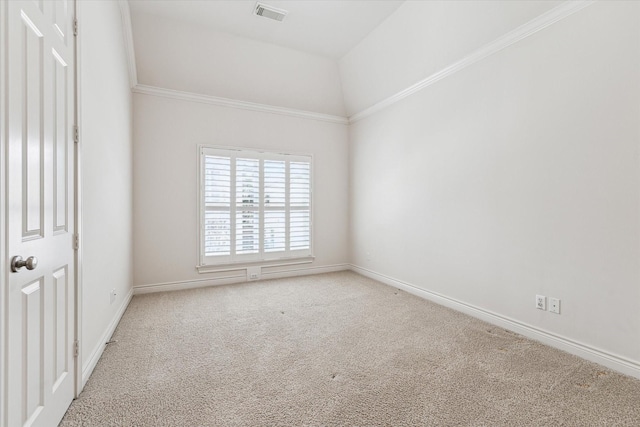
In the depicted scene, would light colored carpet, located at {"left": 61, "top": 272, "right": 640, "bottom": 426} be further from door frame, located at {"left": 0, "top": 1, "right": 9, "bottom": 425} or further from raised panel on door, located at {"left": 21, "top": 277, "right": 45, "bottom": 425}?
door frame, located at {"left": 0, "top": 1, "right": 9, "bottom": 425}

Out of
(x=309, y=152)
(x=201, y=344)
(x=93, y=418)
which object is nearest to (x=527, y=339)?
(x=201, y=344)

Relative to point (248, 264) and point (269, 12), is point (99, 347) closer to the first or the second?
point (248, 264)

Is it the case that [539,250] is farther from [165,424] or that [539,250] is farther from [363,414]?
[165,424]

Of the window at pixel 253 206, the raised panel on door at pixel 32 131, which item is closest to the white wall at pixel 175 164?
the window at pixel 253 206

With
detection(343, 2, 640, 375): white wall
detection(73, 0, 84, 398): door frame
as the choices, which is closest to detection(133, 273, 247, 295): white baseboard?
detection(73, 0, 84, 398): door frame

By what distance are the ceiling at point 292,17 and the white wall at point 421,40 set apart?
202 millimetres

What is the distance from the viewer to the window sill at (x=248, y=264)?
4320 mm

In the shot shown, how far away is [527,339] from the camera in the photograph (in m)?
2.61

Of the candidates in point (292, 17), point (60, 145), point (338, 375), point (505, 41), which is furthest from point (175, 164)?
point (505, 41)

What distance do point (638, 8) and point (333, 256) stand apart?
4.27 m

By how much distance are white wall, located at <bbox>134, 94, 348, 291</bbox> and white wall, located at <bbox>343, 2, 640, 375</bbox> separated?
6.23 feet

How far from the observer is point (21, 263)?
1.18 meters

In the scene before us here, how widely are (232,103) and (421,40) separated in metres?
2.61

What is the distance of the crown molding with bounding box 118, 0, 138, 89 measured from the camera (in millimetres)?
3008
